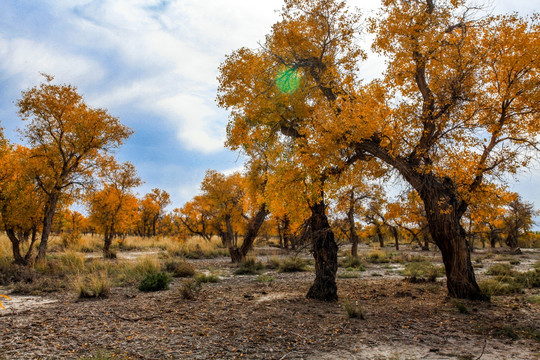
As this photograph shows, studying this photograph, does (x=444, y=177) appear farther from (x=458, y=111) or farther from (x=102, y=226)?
(x=102, y=226)

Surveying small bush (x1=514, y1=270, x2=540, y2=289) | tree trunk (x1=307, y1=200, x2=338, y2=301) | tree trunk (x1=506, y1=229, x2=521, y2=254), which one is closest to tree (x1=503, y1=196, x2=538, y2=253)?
tree trunk (x1=506, y1=229, x2=521, y2=254)

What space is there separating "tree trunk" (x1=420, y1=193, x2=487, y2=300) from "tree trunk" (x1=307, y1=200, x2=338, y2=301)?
8.65 feet

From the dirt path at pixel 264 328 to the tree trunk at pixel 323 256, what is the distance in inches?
20.1

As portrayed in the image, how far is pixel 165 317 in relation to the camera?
6.56m

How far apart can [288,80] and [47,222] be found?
1418 centimetres

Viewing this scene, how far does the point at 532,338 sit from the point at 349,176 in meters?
5.30

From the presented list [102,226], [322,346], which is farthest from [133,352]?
[102,226]

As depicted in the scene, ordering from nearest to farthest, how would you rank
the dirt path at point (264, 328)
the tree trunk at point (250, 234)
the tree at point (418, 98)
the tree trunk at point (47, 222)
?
the dirt path at point (264, 328) → the tree at point (418, 98) → the tree trunk at point (47, 222) → the tree trunk at point (250, 234)

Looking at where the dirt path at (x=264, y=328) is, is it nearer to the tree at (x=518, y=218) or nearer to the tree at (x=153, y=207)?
the tree at (x=518, y=218)

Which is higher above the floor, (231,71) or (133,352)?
(231,71)

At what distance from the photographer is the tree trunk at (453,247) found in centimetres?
861

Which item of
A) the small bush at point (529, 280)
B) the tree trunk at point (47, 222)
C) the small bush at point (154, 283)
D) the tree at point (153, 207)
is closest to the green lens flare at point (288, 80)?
the small bush at point (154, 283)

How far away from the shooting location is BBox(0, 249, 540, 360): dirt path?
4.89 metres

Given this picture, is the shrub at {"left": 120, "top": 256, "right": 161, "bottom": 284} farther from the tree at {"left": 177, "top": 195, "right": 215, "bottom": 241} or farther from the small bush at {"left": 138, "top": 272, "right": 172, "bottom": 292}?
the tree at {"left": 177, "top": 195, "right": 215, "bottom": 241}
